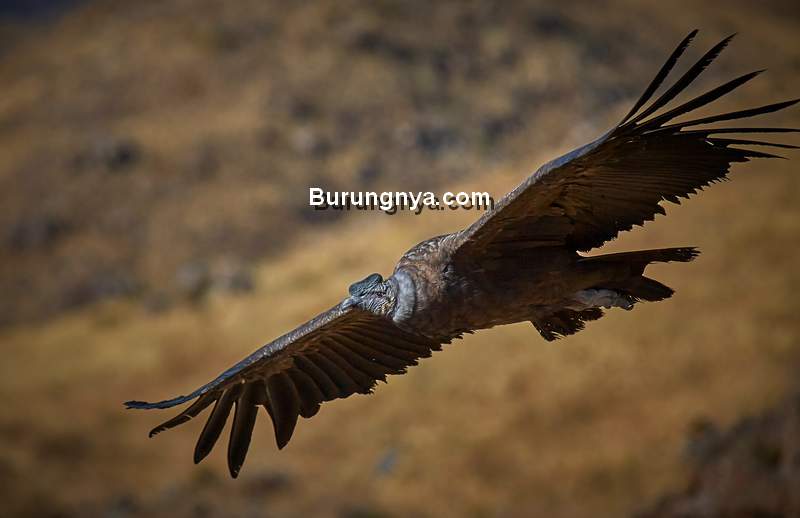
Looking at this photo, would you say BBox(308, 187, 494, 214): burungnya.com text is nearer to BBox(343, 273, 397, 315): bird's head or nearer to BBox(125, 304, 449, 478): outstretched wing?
BBox(343, 273, 397, 315): bird's head

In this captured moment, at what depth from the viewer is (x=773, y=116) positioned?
24.7 metres

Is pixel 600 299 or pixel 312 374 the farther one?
pixel 312 374

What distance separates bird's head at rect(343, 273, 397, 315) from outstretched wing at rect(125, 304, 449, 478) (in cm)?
76

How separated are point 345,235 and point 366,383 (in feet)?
104

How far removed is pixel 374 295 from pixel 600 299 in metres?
1.44

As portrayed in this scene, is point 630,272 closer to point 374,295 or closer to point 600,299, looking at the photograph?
point 600,299

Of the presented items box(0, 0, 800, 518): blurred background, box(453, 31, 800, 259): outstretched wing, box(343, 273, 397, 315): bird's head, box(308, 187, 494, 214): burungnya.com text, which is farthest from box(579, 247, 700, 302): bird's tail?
box(0, 0, 800, 518): blurred background

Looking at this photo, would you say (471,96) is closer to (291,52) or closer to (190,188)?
(291,52)

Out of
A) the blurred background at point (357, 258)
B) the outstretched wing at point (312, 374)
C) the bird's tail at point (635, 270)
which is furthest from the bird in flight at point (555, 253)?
the blurred background at point (357, 258)

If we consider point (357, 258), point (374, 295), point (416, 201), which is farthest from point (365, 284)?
point (357, 258)

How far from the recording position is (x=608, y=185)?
6516 mm

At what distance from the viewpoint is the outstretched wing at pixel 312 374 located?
7785 millimetres

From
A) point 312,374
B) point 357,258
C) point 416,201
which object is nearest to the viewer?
point 312,374

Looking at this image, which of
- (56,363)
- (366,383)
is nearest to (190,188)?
(56,363)
